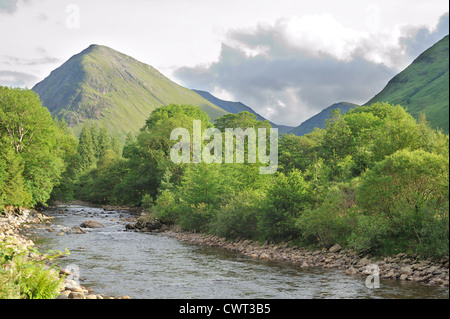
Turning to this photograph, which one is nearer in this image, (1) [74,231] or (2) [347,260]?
(2) [347,260]

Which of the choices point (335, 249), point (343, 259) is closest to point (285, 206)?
point (335, 249)

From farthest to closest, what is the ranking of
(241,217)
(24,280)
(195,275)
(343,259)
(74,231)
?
(74,231) < (241,217) < (343,259) < (195,275) < (24,280)

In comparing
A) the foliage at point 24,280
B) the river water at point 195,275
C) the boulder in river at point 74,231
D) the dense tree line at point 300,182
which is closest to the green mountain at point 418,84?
the dense tree line at point 300,182

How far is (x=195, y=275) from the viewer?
81.6 ft

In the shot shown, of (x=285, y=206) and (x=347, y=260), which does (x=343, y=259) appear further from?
(x=285, y=206)

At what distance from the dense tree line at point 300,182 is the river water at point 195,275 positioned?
425cm

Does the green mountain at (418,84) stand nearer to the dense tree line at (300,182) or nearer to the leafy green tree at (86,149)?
the dense tree line at (300,182)

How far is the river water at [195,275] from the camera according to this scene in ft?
65.9

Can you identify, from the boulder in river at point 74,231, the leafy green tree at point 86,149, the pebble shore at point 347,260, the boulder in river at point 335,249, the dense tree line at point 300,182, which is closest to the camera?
the pebble shore at point 347,260

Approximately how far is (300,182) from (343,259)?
891 cm

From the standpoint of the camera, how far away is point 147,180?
71562 millimetres

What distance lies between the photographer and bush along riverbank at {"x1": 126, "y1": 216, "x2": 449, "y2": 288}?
874 inches
